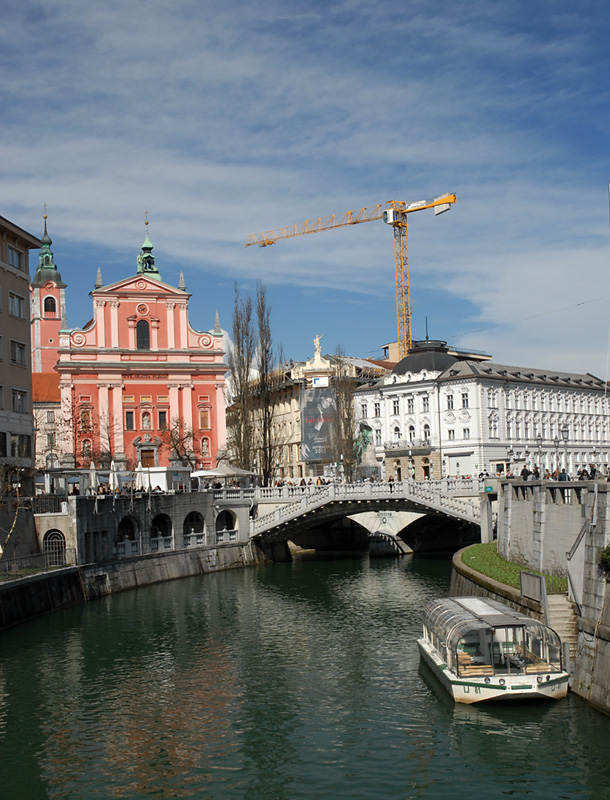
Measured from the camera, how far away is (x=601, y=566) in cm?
2544

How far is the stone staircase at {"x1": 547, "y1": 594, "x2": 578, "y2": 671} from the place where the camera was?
27.2 m

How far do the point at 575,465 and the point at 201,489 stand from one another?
58.3m

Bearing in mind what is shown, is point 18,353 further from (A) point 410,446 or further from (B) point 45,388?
(B) point 45,388

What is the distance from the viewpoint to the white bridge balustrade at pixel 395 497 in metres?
61.4

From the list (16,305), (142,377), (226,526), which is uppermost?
(16,305)

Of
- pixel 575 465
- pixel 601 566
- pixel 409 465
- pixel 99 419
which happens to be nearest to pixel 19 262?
pixel 99 419

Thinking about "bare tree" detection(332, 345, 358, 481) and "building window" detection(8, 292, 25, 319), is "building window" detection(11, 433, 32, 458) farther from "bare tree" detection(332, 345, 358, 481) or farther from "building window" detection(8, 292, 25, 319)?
"bare tree" detection(332, 345, 358, 481)

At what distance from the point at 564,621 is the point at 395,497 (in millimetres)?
34986

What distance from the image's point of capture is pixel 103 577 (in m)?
50.7

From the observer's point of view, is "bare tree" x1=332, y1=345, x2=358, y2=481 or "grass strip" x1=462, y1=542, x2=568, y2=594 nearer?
"grass strip" x1=462, y1=542, x2=568, y2=594

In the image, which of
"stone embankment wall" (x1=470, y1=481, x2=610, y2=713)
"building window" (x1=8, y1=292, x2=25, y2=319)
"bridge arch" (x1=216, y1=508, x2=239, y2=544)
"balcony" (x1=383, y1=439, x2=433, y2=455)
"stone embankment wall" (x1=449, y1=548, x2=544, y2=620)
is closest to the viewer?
"stone embankment wall" (x1=470, y1=481, x2=610, y2=713)

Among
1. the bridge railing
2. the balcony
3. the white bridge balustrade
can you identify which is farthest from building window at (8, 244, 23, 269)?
the balcony

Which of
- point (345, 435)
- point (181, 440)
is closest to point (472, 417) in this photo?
point (345, 435)

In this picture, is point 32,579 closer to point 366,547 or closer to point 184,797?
point 184,797
